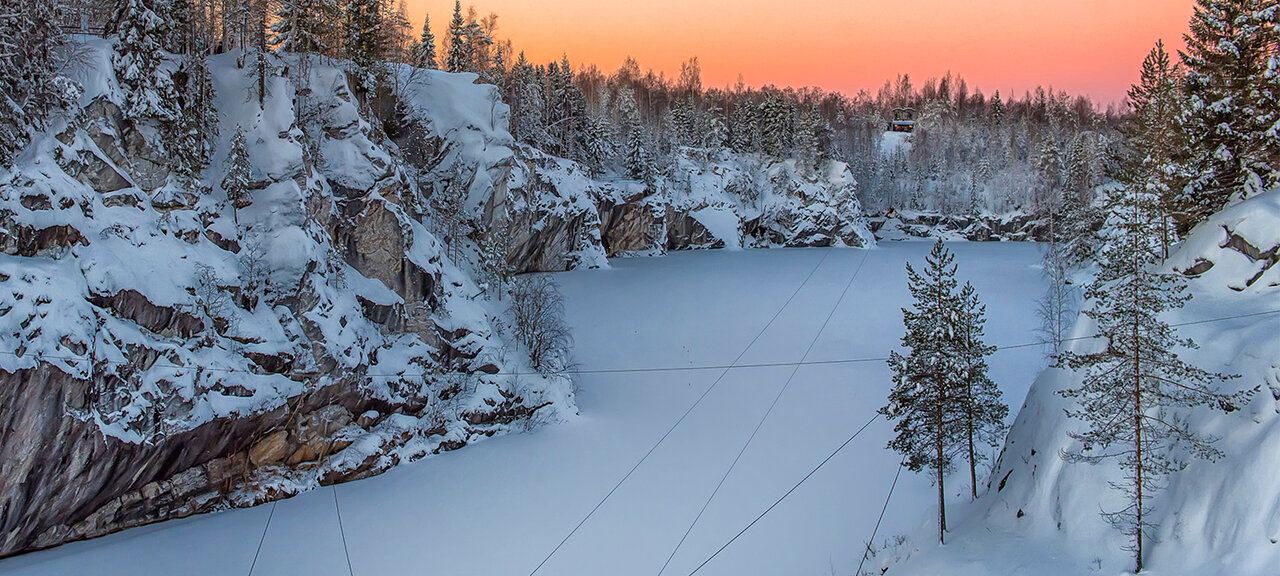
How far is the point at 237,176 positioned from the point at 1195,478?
27.8m

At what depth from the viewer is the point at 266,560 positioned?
17969mm

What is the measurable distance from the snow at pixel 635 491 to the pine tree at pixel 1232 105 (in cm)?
1152

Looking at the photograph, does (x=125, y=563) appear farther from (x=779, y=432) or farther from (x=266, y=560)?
(x=779, y=432)

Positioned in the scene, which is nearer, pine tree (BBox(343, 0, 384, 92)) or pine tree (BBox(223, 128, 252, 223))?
pine tree (BBox(223, 128, 252, 223))

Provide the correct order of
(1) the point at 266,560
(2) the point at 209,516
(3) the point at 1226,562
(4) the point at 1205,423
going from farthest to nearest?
(2) the point at 209,516, (1) the point at 266,560, (4) the point at 1205,423, (3) the point at 1226,562

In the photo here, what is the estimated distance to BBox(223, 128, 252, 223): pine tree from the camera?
2386cm

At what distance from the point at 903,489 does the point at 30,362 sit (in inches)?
975

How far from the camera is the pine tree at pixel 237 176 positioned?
23.9 metres

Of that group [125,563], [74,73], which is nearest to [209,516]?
[125,563]

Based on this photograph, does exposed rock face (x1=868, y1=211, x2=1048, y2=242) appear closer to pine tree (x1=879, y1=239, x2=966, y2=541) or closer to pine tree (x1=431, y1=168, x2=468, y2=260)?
pine tree (x1=431, y1=168, x2=468, y2=260)

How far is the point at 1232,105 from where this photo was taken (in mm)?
19859

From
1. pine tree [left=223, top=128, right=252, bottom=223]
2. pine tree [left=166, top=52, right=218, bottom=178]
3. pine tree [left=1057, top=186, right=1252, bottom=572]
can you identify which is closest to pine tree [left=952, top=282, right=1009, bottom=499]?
pine tree [left=1057, top=186, right=1252, bottom=572]

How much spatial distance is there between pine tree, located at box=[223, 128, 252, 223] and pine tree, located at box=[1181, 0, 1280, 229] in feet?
97.4

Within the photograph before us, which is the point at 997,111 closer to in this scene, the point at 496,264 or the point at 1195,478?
the point at 496,264
